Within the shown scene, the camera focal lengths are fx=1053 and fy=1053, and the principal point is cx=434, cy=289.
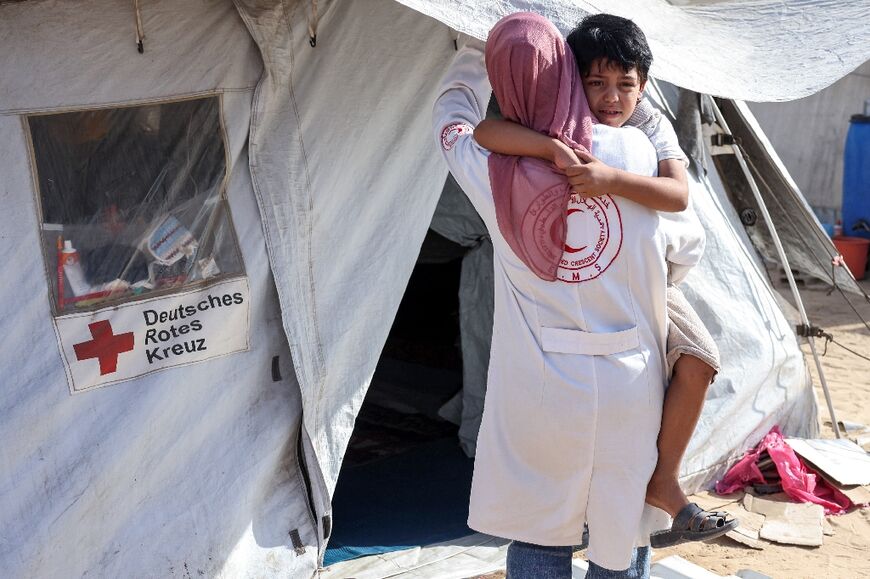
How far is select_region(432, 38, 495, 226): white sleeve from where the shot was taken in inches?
87.9

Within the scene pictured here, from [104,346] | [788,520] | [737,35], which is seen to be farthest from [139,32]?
[788,520]

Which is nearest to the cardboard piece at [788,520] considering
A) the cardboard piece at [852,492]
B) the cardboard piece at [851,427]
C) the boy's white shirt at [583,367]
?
the cardboard piece at [852,492]

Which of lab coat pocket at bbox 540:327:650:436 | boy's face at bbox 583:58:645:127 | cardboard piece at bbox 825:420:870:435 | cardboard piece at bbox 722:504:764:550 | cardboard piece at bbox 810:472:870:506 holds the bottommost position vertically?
cardboard piece at bbox 722:504:764:550

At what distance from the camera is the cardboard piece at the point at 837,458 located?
14.6 feet

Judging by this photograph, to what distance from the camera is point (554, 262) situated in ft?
7.01

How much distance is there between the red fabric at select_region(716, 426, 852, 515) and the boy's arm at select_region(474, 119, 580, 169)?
2.77m

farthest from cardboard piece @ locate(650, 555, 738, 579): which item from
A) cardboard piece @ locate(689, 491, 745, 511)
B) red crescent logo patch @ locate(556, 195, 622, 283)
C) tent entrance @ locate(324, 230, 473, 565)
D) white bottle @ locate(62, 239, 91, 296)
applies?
white bottle @ locate(62, 239, 91, 296)

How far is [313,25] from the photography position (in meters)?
3.25

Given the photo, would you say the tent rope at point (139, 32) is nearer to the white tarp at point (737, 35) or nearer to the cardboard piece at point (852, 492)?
the white tarp at point (737, 35)

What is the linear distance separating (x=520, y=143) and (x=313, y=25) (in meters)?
1.33

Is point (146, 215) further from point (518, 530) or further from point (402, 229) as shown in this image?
point (518, 530)

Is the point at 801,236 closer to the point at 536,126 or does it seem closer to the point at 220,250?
the point at 220,250

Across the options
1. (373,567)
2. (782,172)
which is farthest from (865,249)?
(373,567)

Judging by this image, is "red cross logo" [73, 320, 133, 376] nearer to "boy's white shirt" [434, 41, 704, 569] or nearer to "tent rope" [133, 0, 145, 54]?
"tent rope" [133, 0, 145, 54]
